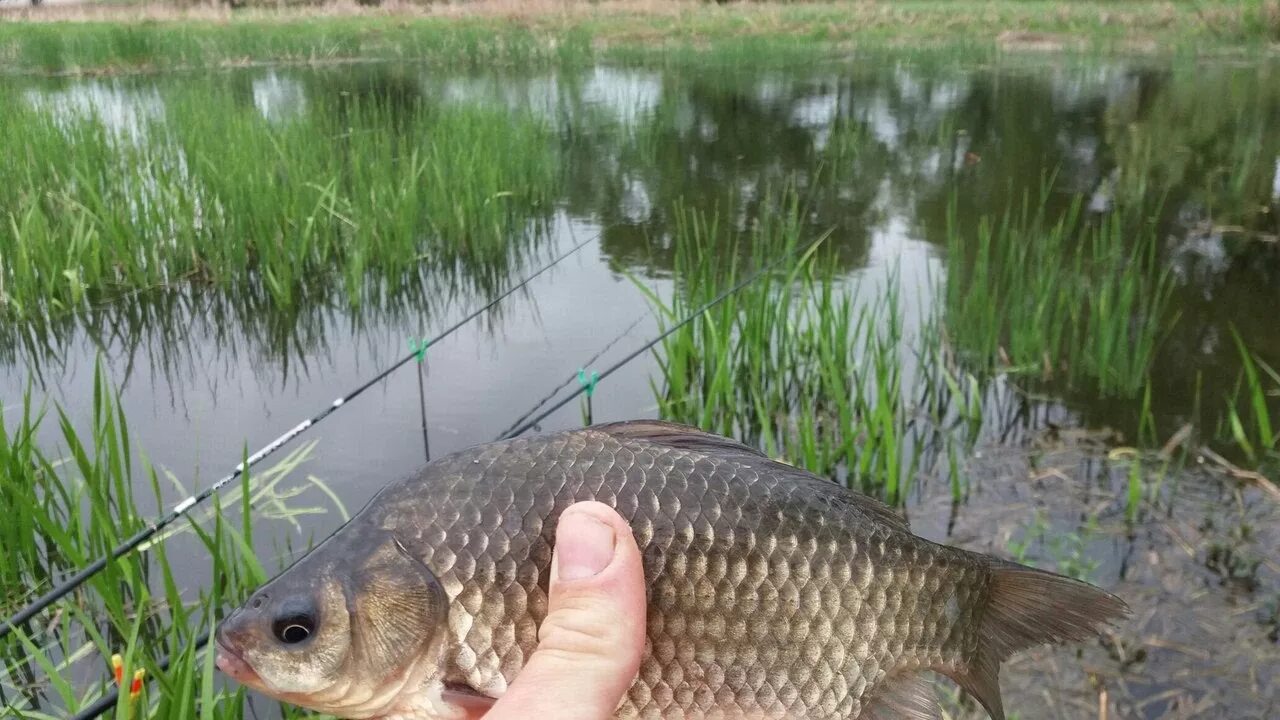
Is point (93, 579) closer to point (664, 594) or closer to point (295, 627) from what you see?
point (295, 627)

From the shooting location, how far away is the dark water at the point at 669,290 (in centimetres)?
383

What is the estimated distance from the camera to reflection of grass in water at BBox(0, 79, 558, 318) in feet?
17.0

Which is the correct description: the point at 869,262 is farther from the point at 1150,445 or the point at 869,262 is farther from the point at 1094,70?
the point at 1094,70

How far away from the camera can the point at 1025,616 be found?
5.08 ft

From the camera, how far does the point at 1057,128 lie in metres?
10.9

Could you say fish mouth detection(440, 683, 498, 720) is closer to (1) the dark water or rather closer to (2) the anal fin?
(2) the anal fin

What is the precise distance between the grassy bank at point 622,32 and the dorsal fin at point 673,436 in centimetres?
1692

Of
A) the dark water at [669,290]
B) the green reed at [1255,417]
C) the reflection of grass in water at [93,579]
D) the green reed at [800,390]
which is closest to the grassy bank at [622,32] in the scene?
the dark water at [669,290]

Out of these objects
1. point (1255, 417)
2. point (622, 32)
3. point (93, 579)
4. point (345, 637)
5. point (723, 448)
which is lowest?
point (1255, 417)

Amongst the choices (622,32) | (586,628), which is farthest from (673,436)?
(622,32)

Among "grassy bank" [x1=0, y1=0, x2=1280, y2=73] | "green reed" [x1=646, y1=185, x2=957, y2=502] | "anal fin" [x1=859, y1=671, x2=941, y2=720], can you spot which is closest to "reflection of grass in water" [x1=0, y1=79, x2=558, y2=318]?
"green reed" [x1=646, y1=185, x2=957, y2=502]

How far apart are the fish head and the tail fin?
885 millimetres

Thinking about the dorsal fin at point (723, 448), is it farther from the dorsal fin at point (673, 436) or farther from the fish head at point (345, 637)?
the fish head at point (345, 637)

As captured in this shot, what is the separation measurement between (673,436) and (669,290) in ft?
15.4
